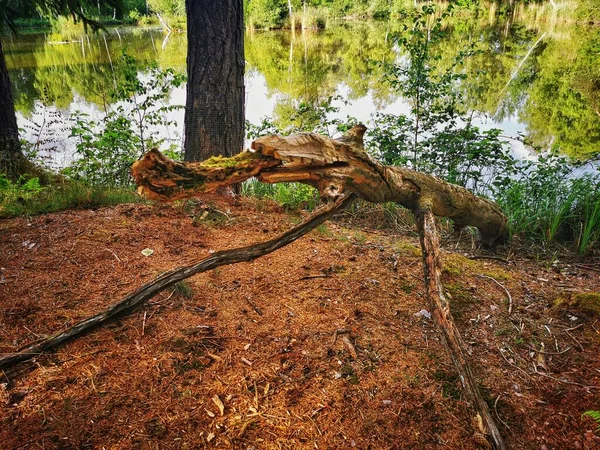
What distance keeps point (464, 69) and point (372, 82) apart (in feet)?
9.67

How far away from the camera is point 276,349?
77.8 inches

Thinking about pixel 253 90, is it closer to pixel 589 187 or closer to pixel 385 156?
pixel 385 156

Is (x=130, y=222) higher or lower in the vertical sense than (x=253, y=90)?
lower

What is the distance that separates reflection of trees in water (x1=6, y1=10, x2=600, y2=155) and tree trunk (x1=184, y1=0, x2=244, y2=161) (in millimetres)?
2391

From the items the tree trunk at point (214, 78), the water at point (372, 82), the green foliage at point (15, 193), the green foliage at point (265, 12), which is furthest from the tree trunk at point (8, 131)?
the green foliage at point (265, 12)

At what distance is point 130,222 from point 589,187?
4.96 m

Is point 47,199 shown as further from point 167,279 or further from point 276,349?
point 276,349

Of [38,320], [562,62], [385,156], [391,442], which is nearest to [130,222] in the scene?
[38,320]

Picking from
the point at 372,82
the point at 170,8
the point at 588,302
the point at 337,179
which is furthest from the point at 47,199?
the point at 170,8

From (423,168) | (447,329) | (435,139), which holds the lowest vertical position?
(423,168)

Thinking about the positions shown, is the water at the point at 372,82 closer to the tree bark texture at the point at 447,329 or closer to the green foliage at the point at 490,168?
the green foliage at the point at 490,168

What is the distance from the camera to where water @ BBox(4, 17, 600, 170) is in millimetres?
8422

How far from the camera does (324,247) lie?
3.12m

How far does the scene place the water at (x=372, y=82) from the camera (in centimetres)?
842
